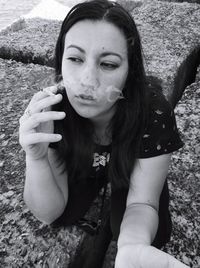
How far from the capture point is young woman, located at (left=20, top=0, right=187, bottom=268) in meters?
1.29

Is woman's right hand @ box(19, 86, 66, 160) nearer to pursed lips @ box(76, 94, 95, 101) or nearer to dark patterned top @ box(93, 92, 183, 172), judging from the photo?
pursed lips @ box(76, 94, 95, 101)

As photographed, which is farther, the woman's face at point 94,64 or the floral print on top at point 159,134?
the floral print on top at point 159,134

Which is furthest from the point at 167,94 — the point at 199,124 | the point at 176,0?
the point at 176,0

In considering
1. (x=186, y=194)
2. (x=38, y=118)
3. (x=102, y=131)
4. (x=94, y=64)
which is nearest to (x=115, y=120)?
(x=102, y=131)

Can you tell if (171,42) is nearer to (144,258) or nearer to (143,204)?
(143,204)

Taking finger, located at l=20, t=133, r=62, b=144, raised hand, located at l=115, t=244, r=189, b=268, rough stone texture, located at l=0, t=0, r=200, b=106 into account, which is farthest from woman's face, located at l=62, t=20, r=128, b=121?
rough stone texture, located at l=0, t=0, r=200, b=106

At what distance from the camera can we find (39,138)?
48.3 inches

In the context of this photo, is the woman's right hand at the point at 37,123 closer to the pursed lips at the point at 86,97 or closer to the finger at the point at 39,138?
the finger at the point at 39,138

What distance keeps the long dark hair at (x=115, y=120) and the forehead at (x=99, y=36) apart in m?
0.03

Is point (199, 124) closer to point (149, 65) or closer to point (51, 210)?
point (149, 65)

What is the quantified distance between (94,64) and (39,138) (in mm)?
373

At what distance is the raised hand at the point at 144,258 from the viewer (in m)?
0.95

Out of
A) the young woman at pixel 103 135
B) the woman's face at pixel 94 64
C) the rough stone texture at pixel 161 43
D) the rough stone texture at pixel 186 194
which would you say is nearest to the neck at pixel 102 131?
the young woman at pixel 103 135

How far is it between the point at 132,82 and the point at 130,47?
0.16 meters
